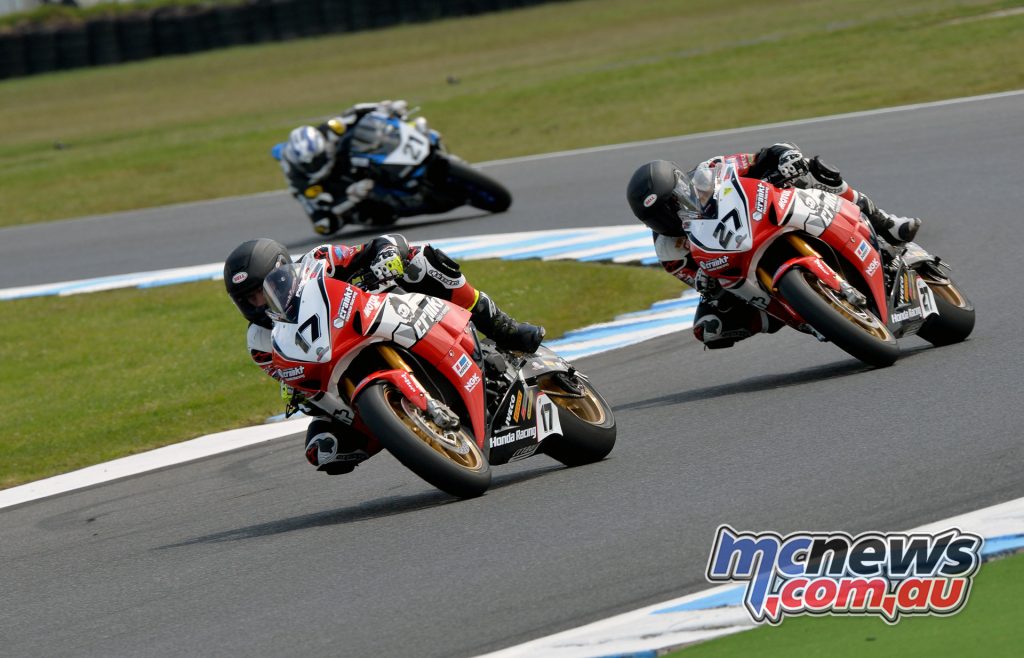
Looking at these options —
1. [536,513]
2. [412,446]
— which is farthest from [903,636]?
[412,446]

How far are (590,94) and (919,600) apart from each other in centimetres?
2327

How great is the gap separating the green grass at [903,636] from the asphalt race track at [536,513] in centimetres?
52

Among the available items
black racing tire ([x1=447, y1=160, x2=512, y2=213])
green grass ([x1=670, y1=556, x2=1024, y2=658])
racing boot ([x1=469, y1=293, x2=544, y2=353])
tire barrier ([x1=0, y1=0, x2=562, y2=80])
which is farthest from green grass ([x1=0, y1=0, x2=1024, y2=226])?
green grass ([x1=670, y1=556, x2=1024, y2=658])

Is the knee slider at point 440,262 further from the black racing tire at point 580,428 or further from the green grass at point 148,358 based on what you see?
the green grass at point 148,358

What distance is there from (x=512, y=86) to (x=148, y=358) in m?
18.3

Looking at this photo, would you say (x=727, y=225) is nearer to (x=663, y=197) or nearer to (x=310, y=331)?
(x=663, y=197)

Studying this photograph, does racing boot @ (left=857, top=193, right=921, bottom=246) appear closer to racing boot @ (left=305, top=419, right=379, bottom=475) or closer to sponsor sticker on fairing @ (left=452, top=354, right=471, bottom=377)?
sponsor sticker on fairing @ (left=452, top=354, right=471, bottom=377)

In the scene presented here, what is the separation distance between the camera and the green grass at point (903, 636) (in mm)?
4234

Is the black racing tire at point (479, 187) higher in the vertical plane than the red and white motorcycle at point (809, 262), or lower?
lower

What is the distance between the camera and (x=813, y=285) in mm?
7797

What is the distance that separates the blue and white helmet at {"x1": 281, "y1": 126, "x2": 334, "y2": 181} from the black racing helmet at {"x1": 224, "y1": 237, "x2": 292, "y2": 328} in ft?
35.2

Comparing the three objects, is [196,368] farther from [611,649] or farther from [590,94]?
[590,94]

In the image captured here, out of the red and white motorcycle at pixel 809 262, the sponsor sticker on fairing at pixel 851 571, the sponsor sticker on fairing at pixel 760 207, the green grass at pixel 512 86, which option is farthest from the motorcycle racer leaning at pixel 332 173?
the sponsor sticker on fairing at pixel 851 571

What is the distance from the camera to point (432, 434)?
249 inches
